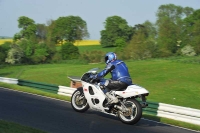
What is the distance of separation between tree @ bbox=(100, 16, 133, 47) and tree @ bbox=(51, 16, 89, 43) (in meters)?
6.46

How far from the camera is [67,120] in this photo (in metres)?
10.3

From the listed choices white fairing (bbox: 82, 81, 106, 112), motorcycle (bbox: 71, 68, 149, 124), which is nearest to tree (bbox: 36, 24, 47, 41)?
motorcycle (bbox: 71, 68, 149, 124)

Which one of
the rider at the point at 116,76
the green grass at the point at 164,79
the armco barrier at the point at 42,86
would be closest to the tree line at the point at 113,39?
the green grass at the point at 164,79

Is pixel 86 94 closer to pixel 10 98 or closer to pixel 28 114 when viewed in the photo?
pixel 28 114

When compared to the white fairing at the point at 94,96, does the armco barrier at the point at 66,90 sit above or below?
below

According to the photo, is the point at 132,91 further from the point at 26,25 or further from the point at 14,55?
the point at 26,25

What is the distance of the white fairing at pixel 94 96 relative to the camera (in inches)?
439

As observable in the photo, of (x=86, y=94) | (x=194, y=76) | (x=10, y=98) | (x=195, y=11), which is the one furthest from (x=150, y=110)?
(x=195, y=11)

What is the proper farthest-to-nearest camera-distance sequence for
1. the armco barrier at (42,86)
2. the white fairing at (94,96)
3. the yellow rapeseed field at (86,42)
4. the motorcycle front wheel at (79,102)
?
the yellow rapeseed field at (86,42) < the armco barrier at (42,86) < the motorcycle front wheel at (79,102) < the white fairing at (94,96)

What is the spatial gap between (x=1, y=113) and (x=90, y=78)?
2640 mm

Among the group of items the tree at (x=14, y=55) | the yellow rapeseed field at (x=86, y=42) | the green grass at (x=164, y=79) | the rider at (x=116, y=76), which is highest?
the yellow rapeseed field at (x=86, y=42)

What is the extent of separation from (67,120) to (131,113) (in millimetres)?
1648

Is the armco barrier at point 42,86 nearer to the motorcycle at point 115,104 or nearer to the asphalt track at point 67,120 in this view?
the asphalt track at point 67,120

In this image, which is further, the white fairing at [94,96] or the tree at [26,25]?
the tree at [26,25]
